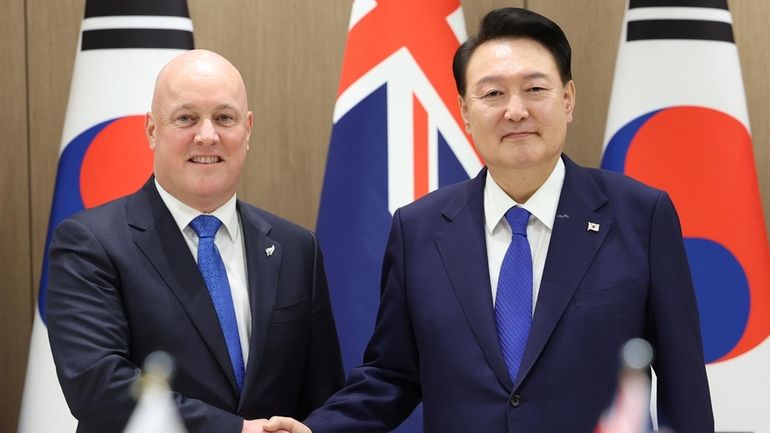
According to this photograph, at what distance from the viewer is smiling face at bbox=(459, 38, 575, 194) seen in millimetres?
2131

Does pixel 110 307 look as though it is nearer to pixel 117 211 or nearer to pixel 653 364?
pixel 117 211

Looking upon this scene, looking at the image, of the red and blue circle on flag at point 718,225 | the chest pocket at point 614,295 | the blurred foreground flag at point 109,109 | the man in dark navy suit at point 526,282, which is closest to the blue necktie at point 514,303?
the man in dark navy suit at point 526,282

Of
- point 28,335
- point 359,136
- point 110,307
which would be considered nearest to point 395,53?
point 359,136

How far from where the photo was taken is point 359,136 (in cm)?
305

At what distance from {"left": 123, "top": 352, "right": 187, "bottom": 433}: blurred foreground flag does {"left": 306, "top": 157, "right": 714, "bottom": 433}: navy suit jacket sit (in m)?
0.52

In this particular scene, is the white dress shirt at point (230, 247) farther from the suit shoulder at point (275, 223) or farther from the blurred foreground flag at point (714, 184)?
the blurred foreground flag at point (714, 184)

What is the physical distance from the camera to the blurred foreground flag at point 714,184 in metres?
3.02

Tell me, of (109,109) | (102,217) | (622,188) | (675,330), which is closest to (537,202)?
(622,188)

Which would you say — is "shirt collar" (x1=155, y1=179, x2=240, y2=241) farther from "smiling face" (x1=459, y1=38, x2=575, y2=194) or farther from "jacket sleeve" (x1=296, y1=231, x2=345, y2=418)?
"smiling face" (x1=459, y1=38, x2=575, y2=194)

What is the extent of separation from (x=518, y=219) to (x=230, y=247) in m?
0.67

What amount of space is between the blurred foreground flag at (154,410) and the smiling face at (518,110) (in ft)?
2.84

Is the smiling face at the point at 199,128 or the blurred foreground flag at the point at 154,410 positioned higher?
the smiling face at the point at 199,128

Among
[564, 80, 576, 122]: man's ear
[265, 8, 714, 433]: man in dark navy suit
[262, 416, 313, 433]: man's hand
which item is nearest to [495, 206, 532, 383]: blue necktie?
[265, 8, 714, 433]: man in dark navy suit

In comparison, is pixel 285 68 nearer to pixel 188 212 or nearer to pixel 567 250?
pixel 188 212
